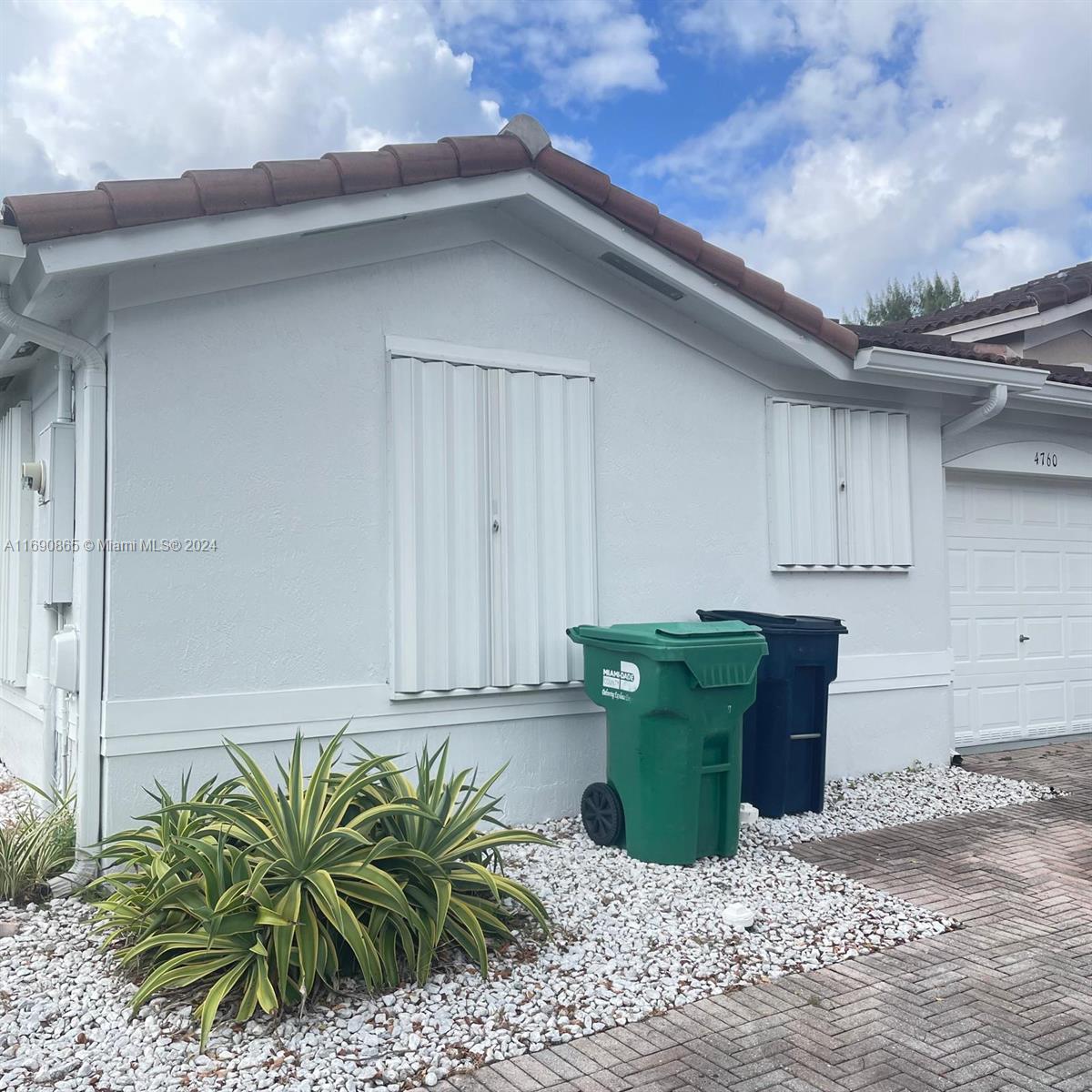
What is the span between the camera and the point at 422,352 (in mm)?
5938

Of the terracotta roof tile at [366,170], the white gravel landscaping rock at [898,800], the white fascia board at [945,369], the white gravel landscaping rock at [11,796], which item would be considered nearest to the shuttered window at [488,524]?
the terracotta roof tile at [366,170]

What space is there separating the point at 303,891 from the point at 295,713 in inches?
68.8

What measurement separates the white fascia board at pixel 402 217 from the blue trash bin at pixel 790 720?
208cm

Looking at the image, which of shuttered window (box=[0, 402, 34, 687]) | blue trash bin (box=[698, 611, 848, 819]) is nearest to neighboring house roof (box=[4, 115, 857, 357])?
blue trash bin (box=[698, 611, 848, 819])

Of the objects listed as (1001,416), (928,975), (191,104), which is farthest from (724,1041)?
(191,104)

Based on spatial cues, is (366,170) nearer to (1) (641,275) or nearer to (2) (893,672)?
(1) (641,275)

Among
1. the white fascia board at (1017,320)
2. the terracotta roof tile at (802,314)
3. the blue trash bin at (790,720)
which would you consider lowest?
the blue trash bin at (790,720)

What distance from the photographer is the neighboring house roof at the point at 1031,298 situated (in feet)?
35.2

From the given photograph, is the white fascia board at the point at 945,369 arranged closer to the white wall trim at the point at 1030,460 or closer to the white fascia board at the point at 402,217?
the white fascia board at the point at 402,217

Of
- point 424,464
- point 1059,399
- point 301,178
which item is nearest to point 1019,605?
point 1059,399

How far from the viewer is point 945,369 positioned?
7.62 meters

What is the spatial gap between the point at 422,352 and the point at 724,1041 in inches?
158

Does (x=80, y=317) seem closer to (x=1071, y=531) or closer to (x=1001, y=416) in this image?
(x=1001, y=416)

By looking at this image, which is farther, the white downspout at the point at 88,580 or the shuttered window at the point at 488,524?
the shuttered window at the point at 488,524
